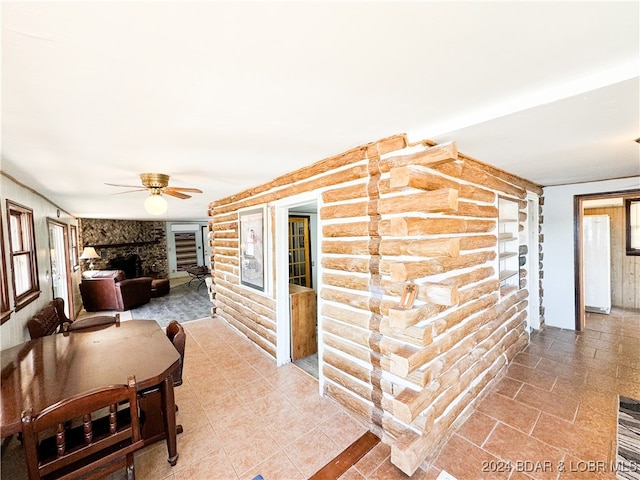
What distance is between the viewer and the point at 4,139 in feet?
6.37

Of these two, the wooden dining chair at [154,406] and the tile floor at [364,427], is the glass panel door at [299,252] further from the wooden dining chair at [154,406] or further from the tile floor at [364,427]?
the wooden dining chair at [154,406]

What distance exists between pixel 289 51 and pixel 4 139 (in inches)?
91.6

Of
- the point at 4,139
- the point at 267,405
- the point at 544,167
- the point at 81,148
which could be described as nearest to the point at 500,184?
the point at 544,167

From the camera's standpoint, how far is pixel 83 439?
5.49ft

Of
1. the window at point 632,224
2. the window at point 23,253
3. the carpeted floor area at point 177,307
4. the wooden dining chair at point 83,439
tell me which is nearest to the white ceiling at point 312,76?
the window at point 23,253

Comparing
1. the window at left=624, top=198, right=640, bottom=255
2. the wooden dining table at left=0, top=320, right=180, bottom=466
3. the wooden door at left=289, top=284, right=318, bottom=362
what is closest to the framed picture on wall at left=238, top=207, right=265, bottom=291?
the wooden door at left=289, top=284, right=318, bottom=362

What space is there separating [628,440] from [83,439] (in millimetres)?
4040

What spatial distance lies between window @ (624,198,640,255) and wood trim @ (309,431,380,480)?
6.61 meters

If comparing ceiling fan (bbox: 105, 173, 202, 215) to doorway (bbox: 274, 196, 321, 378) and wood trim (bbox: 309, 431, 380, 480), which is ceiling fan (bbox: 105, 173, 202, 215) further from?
wood trim (bbox: 309, 431, 380, 480)

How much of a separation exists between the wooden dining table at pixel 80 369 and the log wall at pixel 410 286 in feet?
4.76

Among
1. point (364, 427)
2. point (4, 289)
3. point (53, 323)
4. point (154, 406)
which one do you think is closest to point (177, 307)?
point (53, 323)

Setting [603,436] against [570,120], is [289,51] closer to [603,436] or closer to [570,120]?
[570,120]

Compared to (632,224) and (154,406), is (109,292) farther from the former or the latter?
(632,224)

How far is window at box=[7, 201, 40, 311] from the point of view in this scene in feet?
10.2
